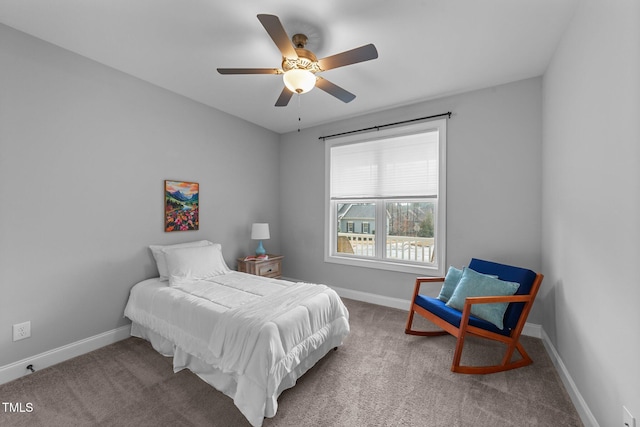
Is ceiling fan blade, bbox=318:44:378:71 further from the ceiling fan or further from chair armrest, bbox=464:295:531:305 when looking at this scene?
chair armrest, bbox=464:295:531:305

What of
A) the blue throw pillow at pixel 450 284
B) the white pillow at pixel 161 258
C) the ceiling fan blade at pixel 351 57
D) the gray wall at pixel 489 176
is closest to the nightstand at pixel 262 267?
the white pillow at pixel 161 258

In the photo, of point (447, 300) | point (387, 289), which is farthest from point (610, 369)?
point (387, 289)

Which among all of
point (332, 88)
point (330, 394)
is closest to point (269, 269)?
point (330, 394)

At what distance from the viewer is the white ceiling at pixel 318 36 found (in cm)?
182

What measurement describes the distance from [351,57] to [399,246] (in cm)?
252

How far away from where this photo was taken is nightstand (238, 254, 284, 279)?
3.64 metres

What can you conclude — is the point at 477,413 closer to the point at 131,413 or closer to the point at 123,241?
the point at 131,413

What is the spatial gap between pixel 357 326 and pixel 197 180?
2664mm

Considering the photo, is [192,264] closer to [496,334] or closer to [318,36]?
[318,36]

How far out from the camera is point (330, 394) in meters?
1.87

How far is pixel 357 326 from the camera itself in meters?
2.99

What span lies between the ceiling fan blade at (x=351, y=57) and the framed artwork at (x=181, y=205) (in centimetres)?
221

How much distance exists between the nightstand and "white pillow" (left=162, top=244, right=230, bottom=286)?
55 cm

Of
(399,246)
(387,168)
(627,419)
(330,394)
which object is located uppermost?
(387,168)
